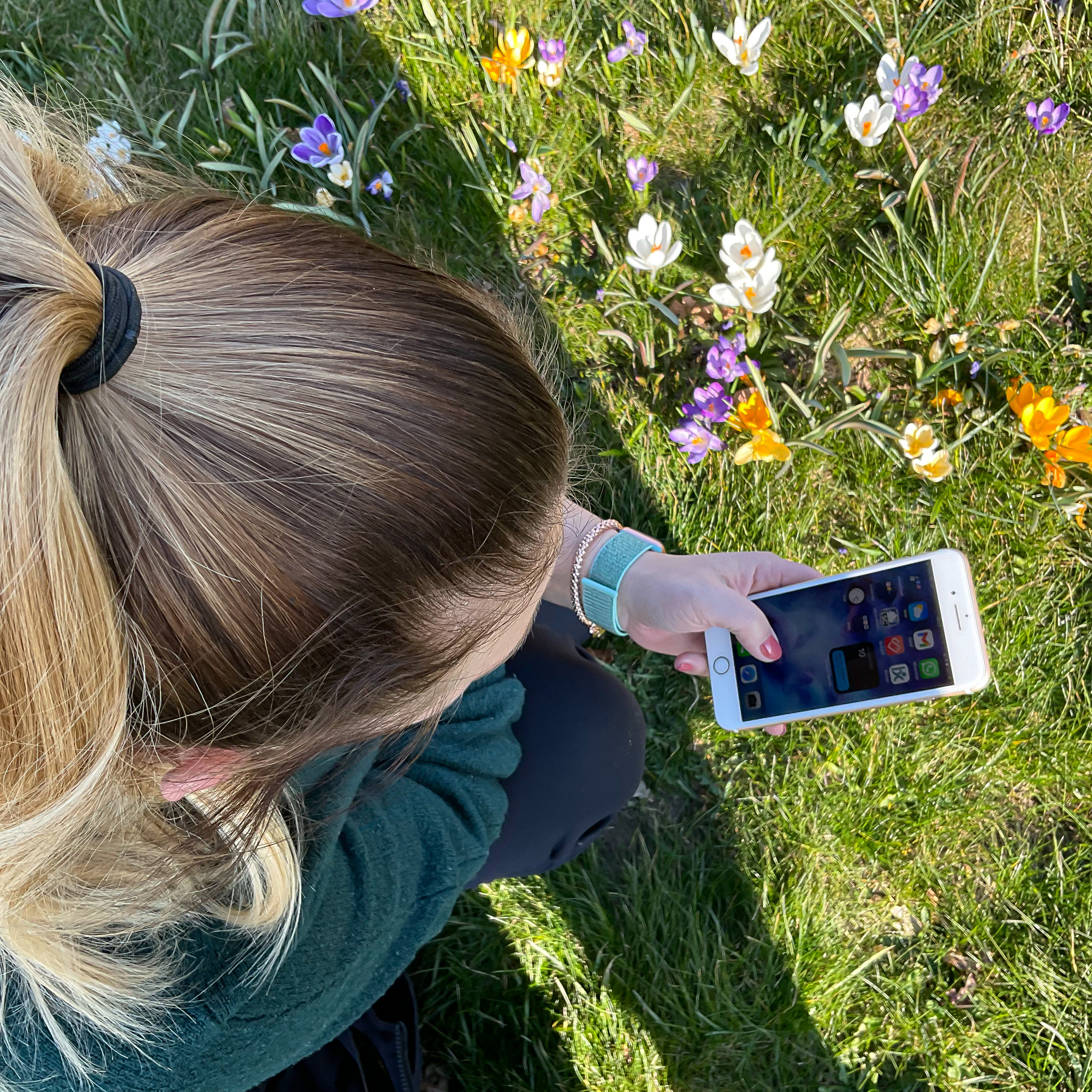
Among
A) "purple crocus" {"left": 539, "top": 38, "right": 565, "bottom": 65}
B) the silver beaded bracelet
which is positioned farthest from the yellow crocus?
"purple crocus" {"left": 539, "top": 38, "right": 565, "bottom": 65}

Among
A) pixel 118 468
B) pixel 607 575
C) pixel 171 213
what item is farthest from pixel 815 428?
pixel 118 468

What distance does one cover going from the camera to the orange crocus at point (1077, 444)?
142 centimetres

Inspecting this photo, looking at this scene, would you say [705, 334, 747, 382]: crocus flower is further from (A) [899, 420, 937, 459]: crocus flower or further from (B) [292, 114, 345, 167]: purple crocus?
(B) [292, 114, 345, 167]: purple crocus

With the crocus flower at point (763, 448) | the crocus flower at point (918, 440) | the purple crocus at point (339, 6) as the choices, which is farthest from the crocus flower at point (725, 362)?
the purple crocus at point (339, 6)

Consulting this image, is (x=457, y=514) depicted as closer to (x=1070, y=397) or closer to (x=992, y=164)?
(x=1070, y=397)

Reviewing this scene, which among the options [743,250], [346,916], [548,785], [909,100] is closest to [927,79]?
[909,100]

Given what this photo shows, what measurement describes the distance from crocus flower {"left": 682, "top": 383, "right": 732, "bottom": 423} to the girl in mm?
689

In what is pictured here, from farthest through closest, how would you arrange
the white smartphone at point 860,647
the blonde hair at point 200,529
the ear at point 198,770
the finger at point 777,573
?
the finger at point 777,573 < the white smartphone at point 860,647 < the ear at point 198,770 < the blonde hair at point 200,529

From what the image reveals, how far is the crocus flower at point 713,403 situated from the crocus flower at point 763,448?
74 mm

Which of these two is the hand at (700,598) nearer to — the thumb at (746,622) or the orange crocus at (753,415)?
the thumb at (746,622)

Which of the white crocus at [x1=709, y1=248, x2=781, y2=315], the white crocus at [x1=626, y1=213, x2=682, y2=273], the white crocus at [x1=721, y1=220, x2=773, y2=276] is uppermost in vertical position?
the white crocus at [x1=626, y1=213, x2=682, y2=273]

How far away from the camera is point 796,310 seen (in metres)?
1.67

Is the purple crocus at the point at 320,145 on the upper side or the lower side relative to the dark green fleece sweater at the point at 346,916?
upper

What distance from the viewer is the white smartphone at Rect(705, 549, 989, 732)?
3.86 ft
